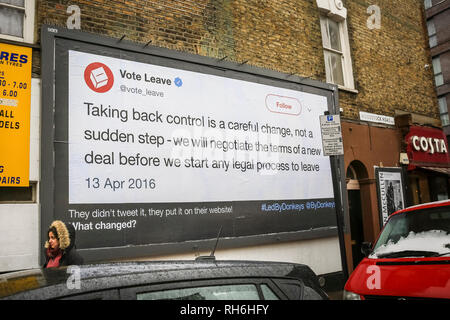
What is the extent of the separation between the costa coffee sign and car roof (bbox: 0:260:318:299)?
32.9 ft

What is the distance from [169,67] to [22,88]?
2.43 meters

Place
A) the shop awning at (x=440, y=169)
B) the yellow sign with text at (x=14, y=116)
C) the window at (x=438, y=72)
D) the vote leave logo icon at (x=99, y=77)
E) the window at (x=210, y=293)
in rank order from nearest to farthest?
the window at (x=210, y=293)
the yellow sign with text at (x=14, y=116)
the vote leave logo icon at (x=99, y=77)
the shop awning at (x=440, y=169)
the window at (x=438, y=72)

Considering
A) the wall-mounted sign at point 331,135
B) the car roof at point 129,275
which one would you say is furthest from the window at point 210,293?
the wall-mounted sign at point 331,135

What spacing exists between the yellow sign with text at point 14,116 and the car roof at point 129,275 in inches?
140

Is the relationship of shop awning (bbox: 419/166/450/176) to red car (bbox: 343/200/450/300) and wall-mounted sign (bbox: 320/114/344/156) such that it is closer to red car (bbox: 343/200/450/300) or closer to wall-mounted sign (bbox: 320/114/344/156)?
wall-mounted sign (bbox: 320/114/344/156)

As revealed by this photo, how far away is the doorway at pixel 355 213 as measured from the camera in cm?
1002

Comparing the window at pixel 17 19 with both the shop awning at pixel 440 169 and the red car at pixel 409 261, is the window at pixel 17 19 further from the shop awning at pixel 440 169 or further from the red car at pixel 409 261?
the shop awning at pixel 440 169

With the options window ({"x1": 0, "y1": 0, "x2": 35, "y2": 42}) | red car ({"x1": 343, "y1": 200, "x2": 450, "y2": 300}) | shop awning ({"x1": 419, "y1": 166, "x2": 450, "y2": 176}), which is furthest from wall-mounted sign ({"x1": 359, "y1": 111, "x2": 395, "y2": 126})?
window ({"x1": 0, "y1": 0, "x2": 35, "y2": 42})

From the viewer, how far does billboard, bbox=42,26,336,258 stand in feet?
19.2

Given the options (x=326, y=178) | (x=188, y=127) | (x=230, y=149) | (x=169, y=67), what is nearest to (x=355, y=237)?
(x=326, y=178)

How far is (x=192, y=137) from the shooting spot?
23.0 feet

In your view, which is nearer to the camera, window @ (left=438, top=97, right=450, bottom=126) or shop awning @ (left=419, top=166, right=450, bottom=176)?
shop awning @ (left=419, top=166, right=450, bottom=176)
